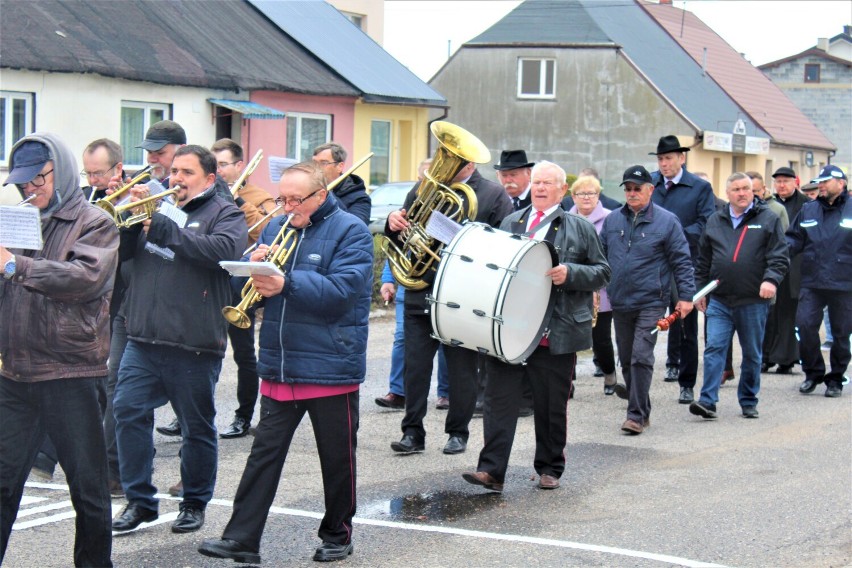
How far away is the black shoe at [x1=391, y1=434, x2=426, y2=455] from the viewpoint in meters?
8.47

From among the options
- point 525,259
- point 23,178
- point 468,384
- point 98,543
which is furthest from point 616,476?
point 23,178

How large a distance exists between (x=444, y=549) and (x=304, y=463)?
6.65 feet

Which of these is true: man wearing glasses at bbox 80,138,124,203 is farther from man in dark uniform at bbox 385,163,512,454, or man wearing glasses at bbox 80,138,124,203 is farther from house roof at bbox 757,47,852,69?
house roof at bbox 757,47,852,69

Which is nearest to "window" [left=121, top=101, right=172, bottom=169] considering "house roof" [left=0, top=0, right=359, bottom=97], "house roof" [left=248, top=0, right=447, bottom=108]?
"house roof" [left=0, top=0, right=359, bottom=97]

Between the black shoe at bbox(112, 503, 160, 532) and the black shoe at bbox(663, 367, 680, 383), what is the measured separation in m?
6.78

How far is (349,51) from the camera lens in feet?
94.2

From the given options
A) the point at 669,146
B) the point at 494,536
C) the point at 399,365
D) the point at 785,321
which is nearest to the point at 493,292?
the point at 494,536

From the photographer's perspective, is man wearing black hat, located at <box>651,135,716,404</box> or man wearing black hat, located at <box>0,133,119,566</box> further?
man wearing black hat, located at <box>651,135,716,404</box>

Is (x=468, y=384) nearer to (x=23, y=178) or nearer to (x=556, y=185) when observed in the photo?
(x=556, y=185)

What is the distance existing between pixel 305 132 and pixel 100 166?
63.3ft

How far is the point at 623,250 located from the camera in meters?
9.70

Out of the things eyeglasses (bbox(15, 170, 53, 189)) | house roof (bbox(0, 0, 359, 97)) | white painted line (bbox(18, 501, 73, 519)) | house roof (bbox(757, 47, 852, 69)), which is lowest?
white painted line (bbox(18, 501, 73, 519))

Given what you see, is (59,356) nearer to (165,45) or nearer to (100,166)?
(100,166)

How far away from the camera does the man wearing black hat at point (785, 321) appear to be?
12844 millimetres
